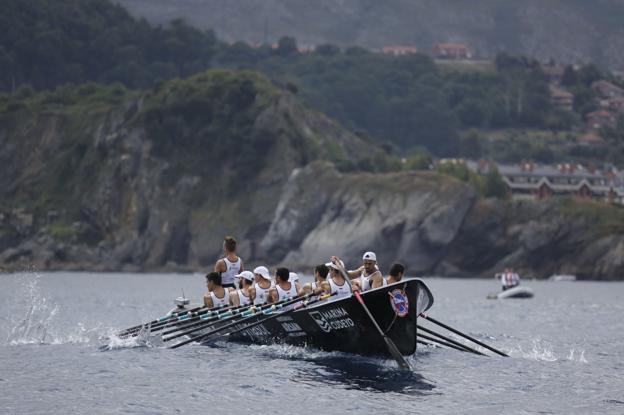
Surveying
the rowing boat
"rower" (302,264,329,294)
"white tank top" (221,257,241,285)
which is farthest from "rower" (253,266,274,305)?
"rower" (302,264,329,294)

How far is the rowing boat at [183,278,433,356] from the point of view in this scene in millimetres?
30625

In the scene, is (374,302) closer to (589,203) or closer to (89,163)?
(589,203)

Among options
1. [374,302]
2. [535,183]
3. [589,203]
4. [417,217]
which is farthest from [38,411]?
[535,183]

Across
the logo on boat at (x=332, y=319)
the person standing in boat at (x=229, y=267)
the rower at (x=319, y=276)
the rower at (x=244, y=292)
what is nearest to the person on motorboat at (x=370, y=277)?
the rower at (x=319, y=276)

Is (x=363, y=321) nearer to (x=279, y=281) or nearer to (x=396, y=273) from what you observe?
(x=396, y=273)

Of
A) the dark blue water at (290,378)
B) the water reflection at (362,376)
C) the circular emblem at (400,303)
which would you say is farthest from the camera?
the circular emblem at (400,303)

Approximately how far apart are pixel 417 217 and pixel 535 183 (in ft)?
158

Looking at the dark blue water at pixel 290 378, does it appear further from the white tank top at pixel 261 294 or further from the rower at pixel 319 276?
the rower at pixel 319 276

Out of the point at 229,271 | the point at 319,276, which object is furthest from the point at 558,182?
the point at 319,276

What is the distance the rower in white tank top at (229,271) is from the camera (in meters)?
36.8

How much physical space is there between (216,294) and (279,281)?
2.38 meters

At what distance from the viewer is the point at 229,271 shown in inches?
1454

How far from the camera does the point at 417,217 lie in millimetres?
136875

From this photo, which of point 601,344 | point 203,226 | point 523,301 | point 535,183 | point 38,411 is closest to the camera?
point 38,411
